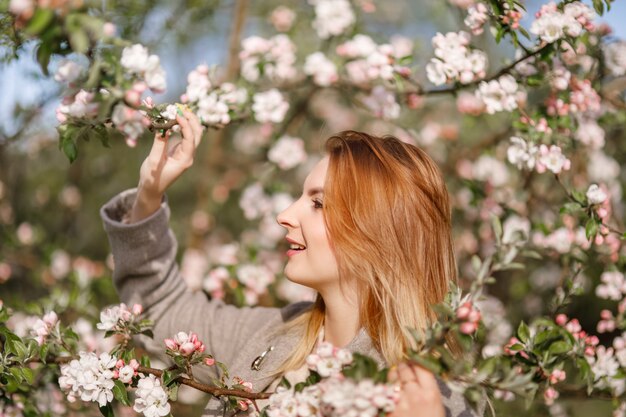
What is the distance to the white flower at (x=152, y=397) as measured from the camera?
1.43 m

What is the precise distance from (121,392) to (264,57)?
4.73ft

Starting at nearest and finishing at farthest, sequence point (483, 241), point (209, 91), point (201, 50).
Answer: point (209, 91)
point (483, 241)
point (201, 50)

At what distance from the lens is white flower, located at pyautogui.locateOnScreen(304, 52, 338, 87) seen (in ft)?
8.09

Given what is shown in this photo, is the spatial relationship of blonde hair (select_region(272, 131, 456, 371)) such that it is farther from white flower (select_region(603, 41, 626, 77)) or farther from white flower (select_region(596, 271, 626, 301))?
white flower (select_region(603, 41, 626, 77))

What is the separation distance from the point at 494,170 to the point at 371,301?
5.31 ft

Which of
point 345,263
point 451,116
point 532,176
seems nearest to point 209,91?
point 345,263

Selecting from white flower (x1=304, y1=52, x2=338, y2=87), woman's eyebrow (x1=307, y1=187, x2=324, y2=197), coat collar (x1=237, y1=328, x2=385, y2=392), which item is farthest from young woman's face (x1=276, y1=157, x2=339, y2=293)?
white flower (x1=304, y1=52, x2=338, y2=87)

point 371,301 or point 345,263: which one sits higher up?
point 345,263

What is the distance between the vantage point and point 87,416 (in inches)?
89.8

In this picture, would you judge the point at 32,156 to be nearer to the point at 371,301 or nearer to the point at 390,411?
the point at 371,301

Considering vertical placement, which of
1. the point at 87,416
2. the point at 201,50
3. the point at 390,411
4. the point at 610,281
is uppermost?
the point at 390,411

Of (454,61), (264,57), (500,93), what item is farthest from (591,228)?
(264,57)

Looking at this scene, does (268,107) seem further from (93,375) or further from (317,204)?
(93,375)

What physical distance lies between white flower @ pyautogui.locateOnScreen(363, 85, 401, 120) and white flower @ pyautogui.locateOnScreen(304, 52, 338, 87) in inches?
8.7
